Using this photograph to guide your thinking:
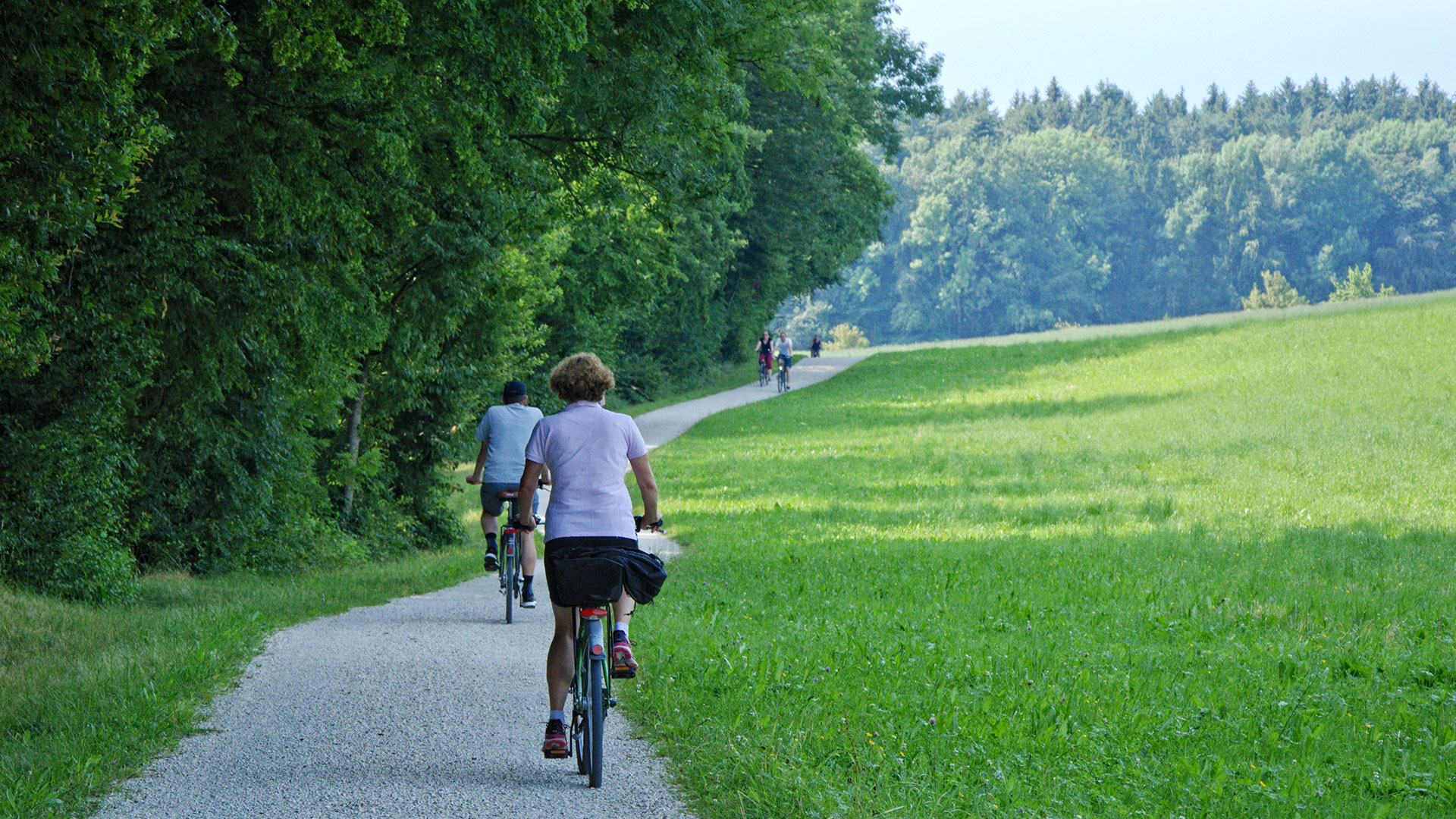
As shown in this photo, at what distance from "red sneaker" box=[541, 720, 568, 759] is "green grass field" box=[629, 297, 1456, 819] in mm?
584

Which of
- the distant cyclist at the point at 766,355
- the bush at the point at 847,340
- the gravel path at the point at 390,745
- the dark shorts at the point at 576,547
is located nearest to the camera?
the gravel path at the point at 390,745

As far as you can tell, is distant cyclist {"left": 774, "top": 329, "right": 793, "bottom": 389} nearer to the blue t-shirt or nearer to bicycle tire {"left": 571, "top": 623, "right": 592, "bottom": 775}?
the blue t-shirt

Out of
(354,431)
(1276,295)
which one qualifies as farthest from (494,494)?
(1276,295)

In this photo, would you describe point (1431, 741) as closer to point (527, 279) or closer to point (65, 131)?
point (65, 131)

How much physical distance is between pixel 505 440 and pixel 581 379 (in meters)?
4.45

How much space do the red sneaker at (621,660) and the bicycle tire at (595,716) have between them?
9 cm

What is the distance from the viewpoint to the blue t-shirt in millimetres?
10047

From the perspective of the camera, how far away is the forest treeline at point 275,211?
7.14m

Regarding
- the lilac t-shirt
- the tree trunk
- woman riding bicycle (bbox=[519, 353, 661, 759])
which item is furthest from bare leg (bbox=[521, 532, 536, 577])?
the tree trunk

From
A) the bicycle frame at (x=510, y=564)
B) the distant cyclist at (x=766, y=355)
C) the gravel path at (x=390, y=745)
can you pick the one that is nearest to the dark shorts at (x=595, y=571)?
the gravel path at (x=390, y=745)

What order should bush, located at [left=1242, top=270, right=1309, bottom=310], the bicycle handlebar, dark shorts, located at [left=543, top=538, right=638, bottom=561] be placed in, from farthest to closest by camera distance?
bush, located at [left=1242, top=270, right=1309, bottom=310], the bicycle handlebar, dark shorts, located at [left=543, top=538, right=638, bottom=561]

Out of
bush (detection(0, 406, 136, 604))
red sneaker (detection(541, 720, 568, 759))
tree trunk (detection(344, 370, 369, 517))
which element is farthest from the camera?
tree trunk (detection(344, 370, 369, 517))

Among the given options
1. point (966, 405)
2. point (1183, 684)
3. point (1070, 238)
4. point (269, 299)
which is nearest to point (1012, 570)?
point (1183, 684)

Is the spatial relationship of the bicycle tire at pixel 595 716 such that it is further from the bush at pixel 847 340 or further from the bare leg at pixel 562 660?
the bush at pixel 847 340
